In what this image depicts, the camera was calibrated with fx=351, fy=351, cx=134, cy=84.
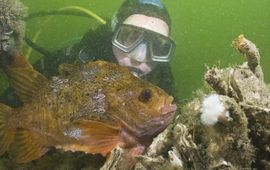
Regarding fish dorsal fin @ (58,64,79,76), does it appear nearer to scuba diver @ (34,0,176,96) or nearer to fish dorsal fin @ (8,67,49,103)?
fish dorsal fin @ (8,67,49,103)

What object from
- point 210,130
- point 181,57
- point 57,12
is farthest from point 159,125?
point 181,57

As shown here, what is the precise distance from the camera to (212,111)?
139cm

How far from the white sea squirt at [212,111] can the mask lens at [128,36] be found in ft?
12.3

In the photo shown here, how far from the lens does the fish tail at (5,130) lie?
284 centimetres

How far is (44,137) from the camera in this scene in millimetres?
2561

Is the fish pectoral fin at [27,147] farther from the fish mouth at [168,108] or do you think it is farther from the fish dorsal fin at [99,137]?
the fish mouth at [168,108]

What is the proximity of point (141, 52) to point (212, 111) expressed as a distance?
3.90m

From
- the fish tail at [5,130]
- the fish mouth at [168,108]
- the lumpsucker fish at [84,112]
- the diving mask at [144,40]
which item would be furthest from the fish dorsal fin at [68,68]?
the diving mask at [144,40]

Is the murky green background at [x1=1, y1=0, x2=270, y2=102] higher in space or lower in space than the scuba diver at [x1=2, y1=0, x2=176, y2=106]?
lower

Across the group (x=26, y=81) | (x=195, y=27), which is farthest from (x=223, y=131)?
(x=195, y=27)

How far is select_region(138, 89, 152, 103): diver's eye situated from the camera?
7.51 ft

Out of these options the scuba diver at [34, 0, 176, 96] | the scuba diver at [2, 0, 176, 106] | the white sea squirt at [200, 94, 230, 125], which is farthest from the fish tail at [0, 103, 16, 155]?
the scuba diver at [34, 0, 176, 96]

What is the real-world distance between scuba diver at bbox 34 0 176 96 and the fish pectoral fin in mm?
2436

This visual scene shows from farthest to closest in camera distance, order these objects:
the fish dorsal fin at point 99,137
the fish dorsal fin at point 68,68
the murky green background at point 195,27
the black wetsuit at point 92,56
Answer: the murky green background at point 195,27 < the black wetsuit at point 92,56 < the fish dorsal fin at point 68,68 < the fish dorsal fin at point 99,137
